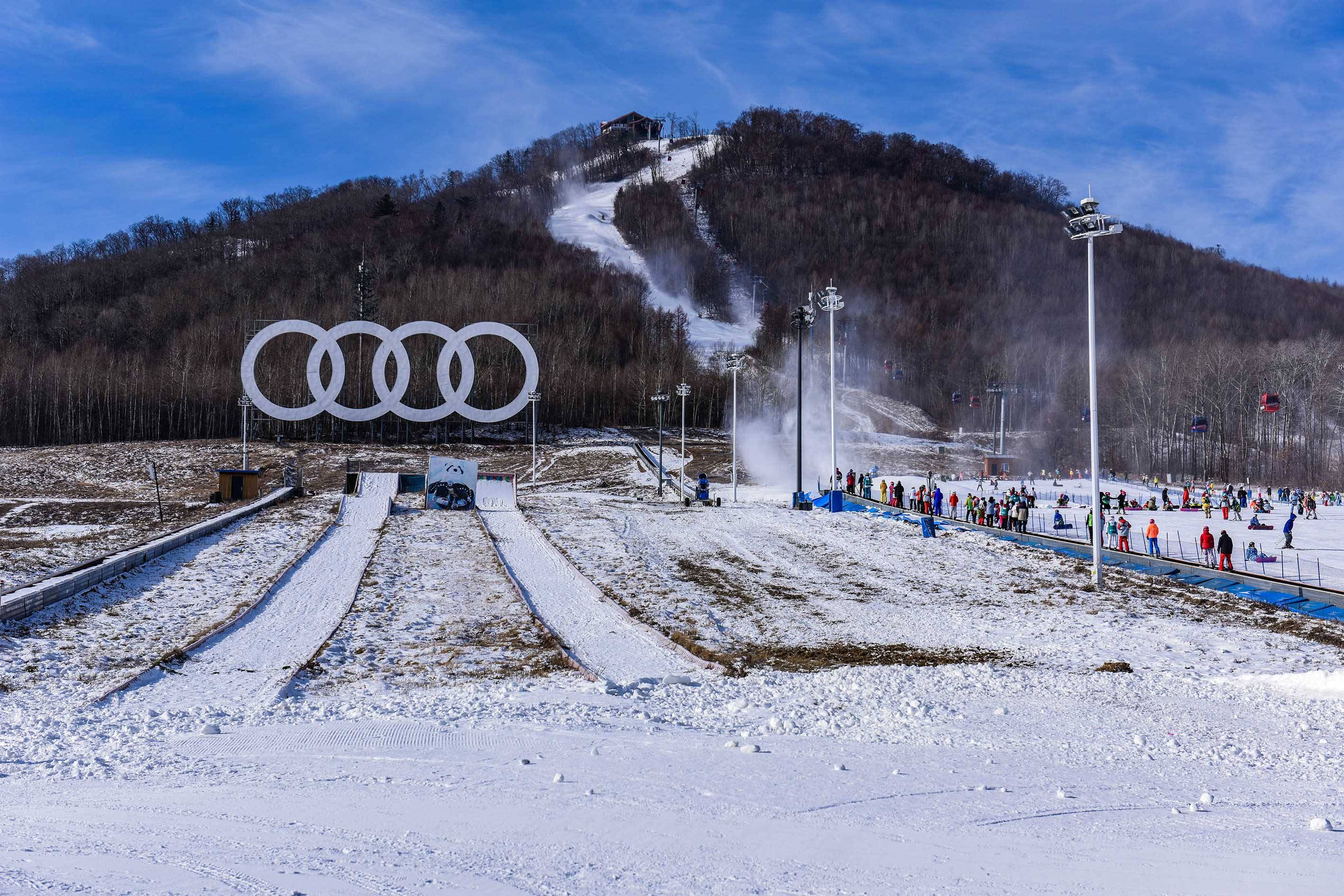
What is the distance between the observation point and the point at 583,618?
18.3 meters

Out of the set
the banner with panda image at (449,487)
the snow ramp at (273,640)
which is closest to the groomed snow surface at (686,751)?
the snow ramp at (273,640)

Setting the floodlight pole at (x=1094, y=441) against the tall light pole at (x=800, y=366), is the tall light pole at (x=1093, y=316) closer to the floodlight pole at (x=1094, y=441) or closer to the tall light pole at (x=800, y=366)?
the floodlight pole at (x=1094, y=441)

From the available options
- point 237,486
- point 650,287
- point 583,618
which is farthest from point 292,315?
point 583,618

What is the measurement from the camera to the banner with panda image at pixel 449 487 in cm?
3728

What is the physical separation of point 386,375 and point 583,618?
86.6 meters

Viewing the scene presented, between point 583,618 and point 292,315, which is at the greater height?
point 292,315

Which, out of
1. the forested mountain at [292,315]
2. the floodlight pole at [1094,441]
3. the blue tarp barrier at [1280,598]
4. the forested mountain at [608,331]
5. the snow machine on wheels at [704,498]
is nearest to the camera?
the blue tarp barrier at [1280,598]

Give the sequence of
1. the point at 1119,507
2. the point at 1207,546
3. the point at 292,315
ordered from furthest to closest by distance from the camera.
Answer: the point at 292,315
the point at 1119,507
the point at 1207,546

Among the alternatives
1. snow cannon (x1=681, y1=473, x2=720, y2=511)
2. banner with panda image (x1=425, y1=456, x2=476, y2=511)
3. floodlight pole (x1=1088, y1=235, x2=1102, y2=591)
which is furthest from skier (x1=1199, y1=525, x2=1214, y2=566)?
banner with panda image (x1=425, y1=456, x2=476, y2=511)

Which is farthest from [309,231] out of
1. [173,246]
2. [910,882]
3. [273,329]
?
[910,882]

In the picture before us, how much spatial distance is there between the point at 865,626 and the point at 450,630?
27.1 feet

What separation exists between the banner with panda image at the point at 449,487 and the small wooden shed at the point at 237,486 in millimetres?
12183

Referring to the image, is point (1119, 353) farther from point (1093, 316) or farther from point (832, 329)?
point (1093, 316)

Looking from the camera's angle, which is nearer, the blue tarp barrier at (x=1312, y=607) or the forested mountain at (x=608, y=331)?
the blue tarp barrier at (x=1312, y=607)
